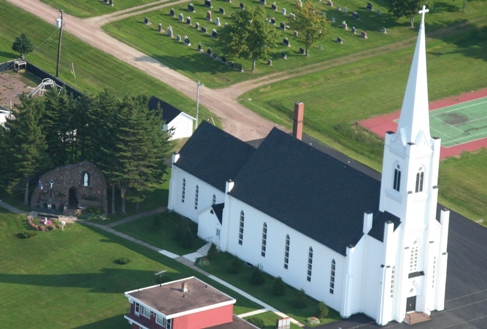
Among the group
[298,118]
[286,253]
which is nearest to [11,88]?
[298,118]

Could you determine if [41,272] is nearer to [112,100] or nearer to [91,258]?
[91,258]

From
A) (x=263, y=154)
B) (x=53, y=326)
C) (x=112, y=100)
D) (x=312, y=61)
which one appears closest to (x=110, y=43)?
(x=312, y=61)

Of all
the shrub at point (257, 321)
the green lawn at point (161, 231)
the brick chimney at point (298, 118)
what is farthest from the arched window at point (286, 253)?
Answer: the brick chimney at point (298, 118)

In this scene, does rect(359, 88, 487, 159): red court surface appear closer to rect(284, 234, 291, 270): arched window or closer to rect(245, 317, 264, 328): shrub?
rect(284, 234, 291, 270): arched window

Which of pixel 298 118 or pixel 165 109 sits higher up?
pixel 298 118

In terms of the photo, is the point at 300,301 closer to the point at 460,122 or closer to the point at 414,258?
the point at 414,258

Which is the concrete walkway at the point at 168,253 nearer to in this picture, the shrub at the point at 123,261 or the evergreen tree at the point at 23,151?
the evergreen tree at the point at 23,151
